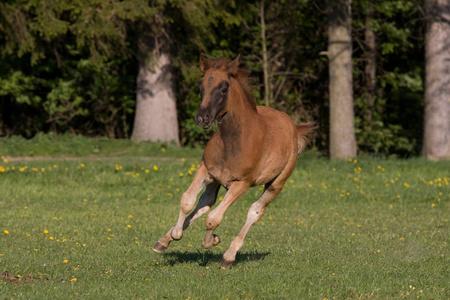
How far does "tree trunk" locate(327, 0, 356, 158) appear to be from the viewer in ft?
67.4

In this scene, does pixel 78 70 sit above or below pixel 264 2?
below

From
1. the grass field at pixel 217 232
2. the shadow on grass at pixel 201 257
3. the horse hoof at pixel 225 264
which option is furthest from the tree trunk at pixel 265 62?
the horse hoof at pixel 225 264

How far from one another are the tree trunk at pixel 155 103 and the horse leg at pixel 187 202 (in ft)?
44.5

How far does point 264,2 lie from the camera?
2434 cm

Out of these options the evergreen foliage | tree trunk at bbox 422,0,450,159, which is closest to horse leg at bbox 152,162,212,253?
the evergreen foliage

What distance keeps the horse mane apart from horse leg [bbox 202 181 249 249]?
39.4 inches

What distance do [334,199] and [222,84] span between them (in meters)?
8.23

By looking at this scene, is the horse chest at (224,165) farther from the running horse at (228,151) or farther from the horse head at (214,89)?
the horse head at (214,89)

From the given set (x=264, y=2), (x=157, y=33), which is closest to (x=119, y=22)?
(x=157, y=33)

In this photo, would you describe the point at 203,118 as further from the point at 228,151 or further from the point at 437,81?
the point at 437,81

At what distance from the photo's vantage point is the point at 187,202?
27.9ft

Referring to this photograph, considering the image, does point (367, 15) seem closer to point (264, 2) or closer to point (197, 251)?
point (264, 2)

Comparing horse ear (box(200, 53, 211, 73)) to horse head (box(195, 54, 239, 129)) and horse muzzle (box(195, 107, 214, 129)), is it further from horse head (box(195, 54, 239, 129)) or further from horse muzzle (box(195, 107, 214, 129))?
horse muzzle (box(195, 107, 214, 129))

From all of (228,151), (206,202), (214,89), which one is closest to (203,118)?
(214,89)
